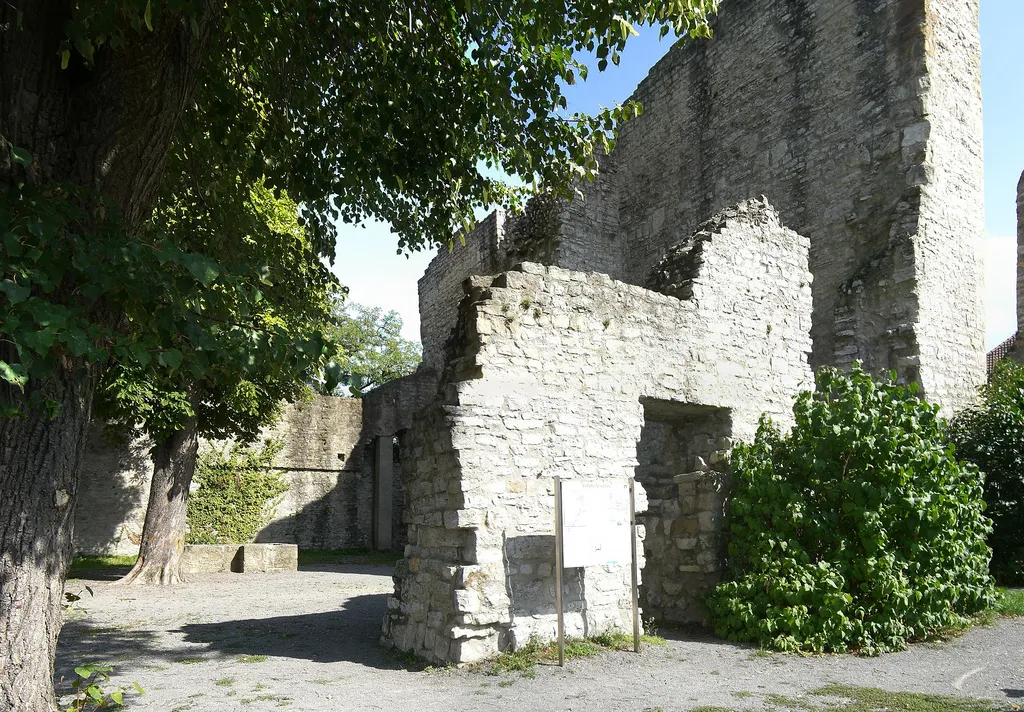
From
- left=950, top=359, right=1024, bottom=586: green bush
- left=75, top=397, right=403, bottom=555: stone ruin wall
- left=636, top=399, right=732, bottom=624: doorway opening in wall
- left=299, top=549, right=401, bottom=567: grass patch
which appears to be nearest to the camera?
left=636, top=399, right=732, bottom=624: doorway opening in wall

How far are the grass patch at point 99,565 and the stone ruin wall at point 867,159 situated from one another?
11790 millimetres

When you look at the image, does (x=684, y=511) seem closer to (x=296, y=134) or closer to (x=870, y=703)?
(x=870, y=703)

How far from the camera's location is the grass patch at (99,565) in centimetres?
1316

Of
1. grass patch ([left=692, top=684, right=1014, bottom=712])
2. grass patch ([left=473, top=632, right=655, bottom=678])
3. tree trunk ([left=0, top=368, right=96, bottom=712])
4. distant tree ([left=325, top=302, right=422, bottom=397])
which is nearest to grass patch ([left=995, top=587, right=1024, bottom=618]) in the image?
grass patch ([left=692, top=684, right=1014, bottom=712])

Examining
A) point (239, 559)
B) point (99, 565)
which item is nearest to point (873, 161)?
point (239, 559)

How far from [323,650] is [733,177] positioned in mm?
10869

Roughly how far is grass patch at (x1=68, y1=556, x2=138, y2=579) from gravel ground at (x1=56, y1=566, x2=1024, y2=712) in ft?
17.3

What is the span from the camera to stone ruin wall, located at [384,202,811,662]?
6.18 m

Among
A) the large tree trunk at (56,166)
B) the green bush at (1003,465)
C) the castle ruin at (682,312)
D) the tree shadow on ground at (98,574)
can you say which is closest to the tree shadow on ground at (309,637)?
the castle ruin at (682,312)

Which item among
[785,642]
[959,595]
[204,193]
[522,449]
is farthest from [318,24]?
[959,595]

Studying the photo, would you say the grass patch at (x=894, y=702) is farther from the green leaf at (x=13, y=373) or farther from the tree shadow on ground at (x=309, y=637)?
the green leaf at (x=13, y=373)

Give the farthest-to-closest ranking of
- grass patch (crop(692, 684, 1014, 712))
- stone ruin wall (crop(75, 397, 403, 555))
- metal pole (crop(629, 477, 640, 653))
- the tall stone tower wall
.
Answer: stone ruin wall (crop(75, 397, 403, 555)), the tall stone tower wall, metal pole (crop(629, 477, 640, 653)), grass patch (crop(692, 684, 1014, 712))

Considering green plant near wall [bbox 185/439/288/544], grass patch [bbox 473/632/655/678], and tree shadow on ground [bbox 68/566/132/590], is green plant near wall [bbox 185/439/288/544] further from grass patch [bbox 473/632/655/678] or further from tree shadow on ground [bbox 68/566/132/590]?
grass patch [bbox 473/632/655/678]

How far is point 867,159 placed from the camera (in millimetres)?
12000
